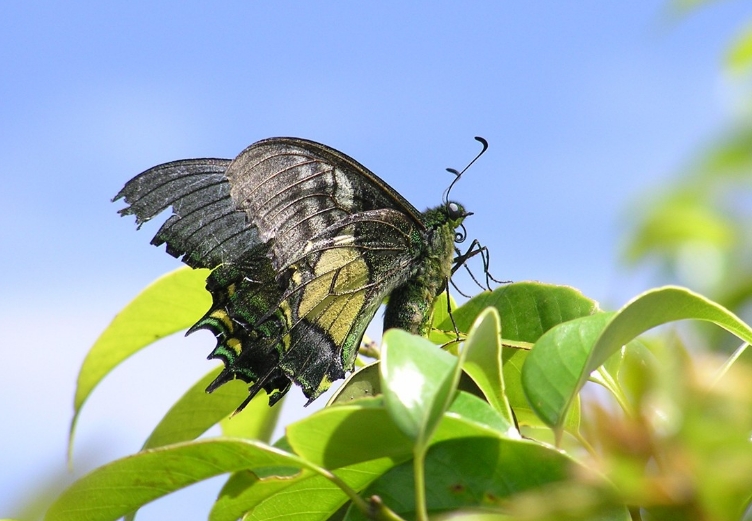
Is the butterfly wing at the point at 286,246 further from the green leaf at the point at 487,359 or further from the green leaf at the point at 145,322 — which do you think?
the green leaf at the point at 487,359

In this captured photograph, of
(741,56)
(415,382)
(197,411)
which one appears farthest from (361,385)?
(741,56)

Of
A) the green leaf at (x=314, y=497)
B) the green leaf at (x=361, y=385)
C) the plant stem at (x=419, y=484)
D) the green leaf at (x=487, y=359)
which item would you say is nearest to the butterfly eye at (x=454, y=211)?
the green leaf at (x=361, y=385)

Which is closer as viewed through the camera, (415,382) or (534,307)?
(415,382)

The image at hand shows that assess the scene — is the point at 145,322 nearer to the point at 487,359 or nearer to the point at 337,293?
the point at 337,293

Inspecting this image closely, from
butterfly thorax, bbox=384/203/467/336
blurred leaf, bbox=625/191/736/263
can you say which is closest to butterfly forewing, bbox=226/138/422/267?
butterfly thorax, bbox=384/203/467/336

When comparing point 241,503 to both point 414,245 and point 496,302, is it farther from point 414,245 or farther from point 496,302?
point 414,245

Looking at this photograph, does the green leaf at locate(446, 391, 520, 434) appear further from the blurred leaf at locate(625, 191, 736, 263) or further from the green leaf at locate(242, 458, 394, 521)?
the blurred leaf at locate(625, 191, 736, 263)

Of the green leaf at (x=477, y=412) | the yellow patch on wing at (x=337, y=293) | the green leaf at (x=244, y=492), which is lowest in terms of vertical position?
the green leaf at (x=244, y=492)
